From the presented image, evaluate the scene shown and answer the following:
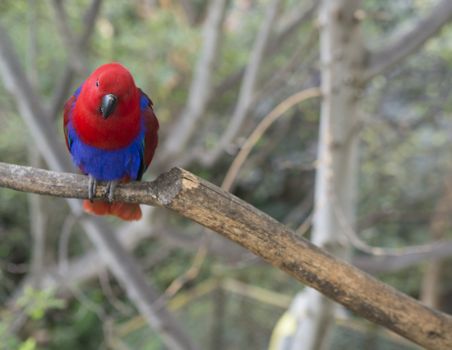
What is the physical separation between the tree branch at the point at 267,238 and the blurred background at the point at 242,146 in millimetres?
477

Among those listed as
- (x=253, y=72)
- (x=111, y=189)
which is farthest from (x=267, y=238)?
(x=253, y=72)

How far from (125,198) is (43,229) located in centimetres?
190

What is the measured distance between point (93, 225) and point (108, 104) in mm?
1316

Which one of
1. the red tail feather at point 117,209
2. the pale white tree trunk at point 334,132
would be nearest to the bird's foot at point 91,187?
the red tail feather at point 117,209

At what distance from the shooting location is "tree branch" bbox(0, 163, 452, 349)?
115 centimetres

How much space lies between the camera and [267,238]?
1.19 metres

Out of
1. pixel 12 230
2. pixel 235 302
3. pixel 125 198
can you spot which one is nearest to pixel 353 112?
pixel 125 198

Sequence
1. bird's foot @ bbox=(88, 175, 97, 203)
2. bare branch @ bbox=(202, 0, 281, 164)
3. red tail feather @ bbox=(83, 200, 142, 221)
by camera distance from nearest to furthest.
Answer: bird's foot @ bbox=(88, 175, 97, 203) < red tail feather @ bbox=(83, 200, 142, 221) < bare branch @ bbox=(202, 0, 281, 164)

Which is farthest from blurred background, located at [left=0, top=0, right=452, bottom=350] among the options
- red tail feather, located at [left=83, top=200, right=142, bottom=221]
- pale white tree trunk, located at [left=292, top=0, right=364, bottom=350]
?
red tail feather, located at [left=83, top=200, right=142, bottom=221]

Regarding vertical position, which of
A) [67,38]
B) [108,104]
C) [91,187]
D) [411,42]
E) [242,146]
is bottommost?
[91,187]

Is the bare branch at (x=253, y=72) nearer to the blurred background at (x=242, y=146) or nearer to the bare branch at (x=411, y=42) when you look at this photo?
the blurred background at (x=242, y=146)

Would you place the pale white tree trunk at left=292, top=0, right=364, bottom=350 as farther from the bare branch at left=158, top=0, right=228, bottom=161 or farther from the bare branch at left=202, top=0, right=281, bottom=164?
the bare branch at left=158, top=0, right=228, bottom=161

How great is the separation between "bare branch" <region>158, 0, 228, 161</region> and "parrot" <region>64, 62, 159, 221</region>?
1.28m

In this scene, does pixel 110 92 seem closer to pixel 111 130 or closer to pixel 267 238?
pixel 111 130
